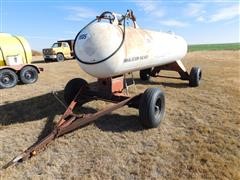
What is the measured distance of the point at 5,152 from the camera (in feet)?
14.9

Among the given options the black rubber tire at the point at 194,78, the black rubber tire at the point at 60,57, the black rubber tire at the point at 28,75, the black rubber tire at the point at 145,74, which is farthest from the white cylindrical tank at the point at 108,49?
the black rubber tire at the point at 60,57

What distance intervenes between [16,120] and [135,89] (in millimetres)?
4482

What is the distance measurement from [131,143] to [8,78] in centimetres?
768

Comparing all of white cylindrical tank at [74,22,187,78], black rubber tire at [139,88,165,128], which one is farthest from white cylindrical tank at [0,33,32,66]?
black rubber tire at [139,88,165,128]

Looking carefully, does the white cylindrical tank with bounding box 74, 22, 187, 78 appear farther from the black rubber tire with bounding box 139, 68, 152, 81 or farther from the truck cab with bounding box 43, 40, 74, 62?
the truck cab with bounding box 43, 40, 74, 62

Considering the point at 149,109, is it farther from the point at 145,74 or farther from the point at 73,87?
the point at 145,74

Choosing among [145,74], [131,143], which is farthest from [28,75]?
[131,143]

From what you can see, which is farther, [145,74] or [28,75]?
[28,75]

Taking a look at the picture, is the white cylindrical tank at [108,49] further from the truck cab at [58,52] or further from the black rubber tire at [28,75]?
the truck cab at [58,52]

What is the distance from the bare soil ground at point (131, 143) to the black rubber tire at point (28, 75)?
3.40 meters

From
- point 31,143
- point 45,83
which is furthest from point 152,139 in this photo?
point 45,83

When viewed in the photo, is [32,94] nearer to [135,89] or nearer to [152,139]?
[135,89]

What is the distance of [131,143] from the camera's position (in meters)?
4.76

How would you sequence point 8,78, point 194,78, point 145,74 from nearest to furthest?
point 194,78
point 8,78
point 145,74
